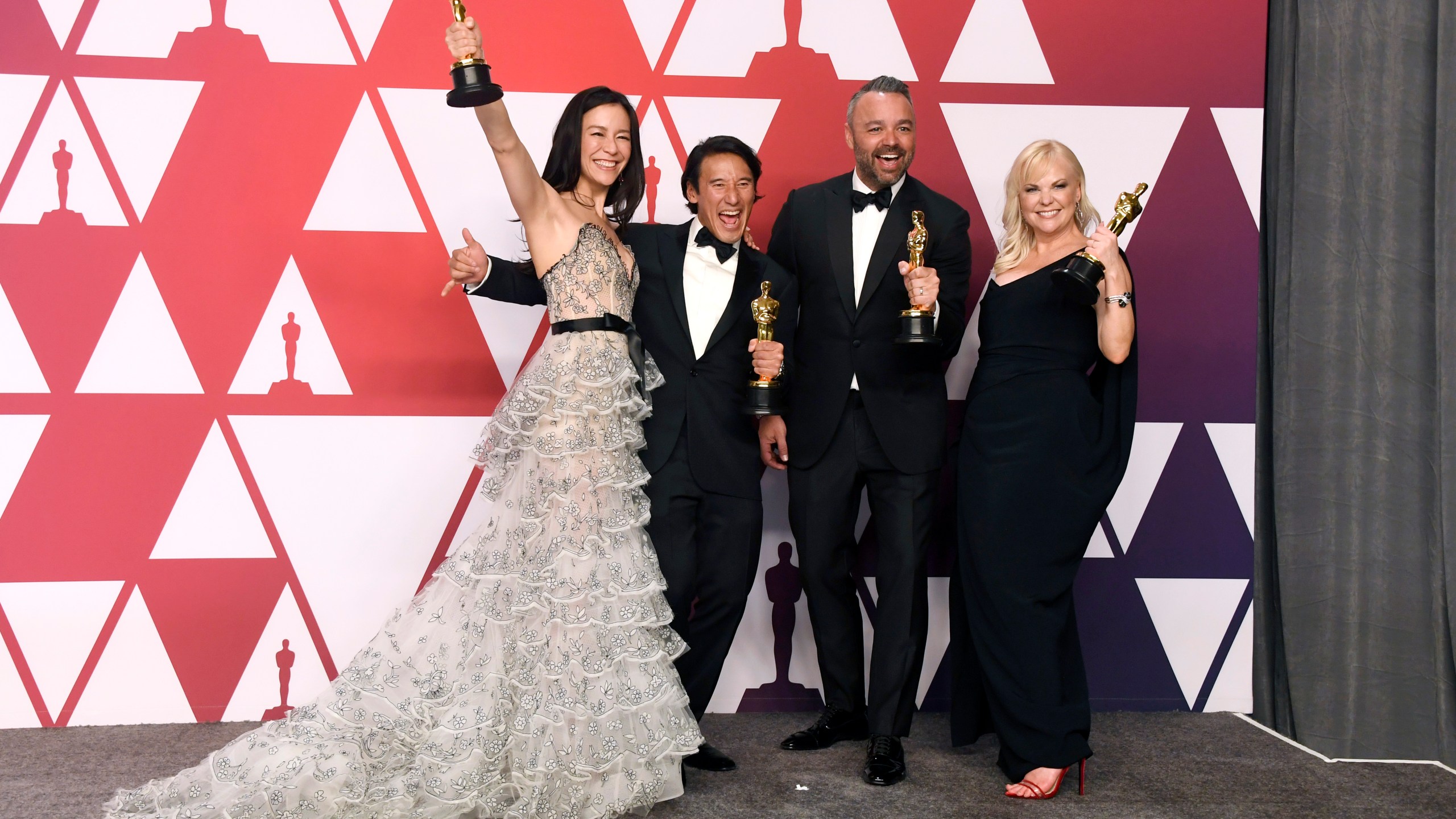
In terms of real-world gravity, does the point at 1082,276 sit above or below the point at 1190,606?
above

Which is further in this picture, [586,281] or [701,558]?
[701,558]

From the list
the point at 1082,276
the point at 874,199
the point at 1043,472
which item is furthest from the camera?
the point at 874,199

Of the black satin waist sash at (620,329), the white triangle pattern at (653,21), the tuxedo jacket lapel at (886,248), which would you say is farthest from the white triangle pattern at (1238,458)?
the white triangle pattern at (653,21)

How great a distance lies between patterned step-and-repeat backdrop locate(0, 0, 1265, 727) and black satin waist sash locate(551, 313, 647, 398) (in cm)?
81

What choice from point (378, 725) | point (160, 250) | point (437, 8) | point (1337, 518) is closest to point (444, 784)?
point (378, 725)

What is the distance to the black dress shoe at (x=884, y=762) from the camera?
268 cm

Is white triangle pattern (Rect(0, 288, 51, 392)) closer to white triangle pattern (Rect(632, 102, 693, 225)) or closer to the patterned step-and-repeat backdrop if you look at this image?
the patterned step-and-repeat backdrop

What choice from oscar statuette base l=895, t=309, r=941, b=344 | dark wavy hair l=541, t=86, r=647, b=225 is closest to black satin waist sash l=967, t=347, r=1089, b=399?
oscar statuette base l=895, t=309, r=941, b=344

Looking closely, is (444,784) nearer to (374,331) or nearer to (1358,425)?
(374,331)

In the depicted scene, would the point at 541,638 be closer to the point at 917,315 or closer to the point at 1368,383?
the point at 917,315

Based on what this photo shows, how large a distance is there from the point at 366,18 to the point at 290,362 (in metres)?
1.25

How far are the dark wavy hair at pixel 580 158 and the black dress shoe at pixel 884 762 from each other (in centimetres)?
173

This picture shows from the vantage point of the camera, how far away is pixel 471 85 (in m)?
2.16

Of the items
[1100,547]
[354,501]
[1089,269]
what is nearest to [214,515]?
[354,501]
